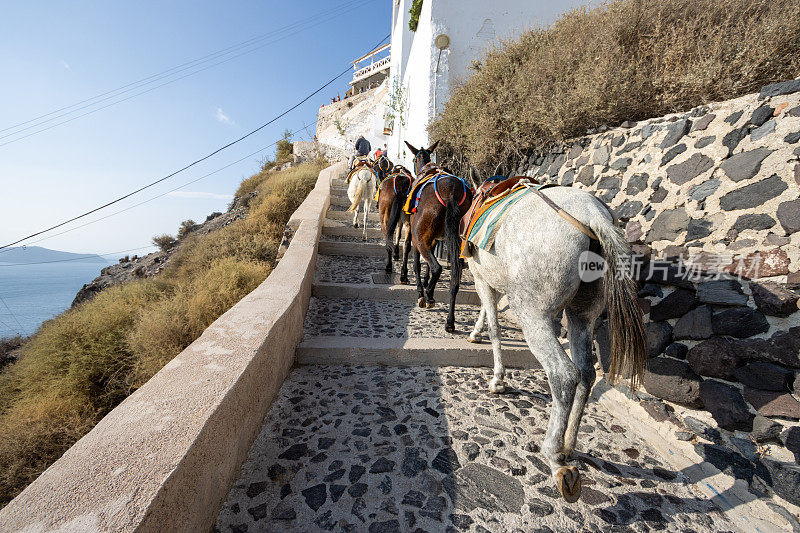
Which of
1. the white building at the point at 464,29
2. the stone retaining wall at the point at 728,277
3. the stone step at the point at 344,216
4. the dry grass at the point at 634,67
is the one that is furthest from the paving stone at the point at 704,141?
the stone step at the point at 344,216

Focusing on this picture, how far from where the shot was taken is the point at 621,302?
1778mm

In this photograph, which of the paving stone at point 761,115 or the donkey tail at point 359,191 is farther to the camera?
the donkey tail at point 359,191

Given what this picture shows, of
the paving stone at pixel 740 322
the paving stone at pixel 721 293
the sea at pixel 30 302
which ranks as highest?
the paving stone at pixel 721 293

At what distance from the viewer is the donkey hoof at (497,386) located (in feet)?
9.35

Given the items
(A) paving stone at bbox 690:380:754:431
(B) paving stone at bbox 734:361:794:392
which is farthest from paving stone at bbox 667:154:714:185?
(A) paving stone at bbox 690:380:754:431

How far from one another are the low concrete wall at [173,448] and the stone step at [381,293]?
2.27 meters

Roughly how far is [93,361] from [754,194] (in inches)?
253

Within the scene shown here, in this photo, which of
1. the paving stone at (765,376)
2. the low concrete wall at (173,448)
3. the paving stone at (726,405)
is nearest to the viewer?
the low concrete wall at (173,448)

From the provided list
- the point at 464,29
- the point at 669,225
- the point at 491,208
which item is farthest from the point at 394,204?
the point at 464,29

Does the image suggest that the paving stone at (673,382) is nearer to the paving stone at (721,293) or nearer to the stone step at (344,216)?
the paving stone at (721,293)

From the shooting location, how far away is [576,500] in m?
1.77

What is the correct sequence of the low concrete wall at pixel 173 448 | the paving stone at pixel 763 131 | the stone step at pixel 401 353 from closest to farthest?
the low concrete wall at pixel 173 448 < the paving stone at pixel 763 131 < the stone step at pixel 401 353

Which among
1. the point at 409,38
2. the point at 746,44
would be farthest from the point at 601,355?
the point at 409,38

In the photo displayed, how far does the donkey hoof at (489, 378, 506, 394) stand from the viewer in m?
2.85
